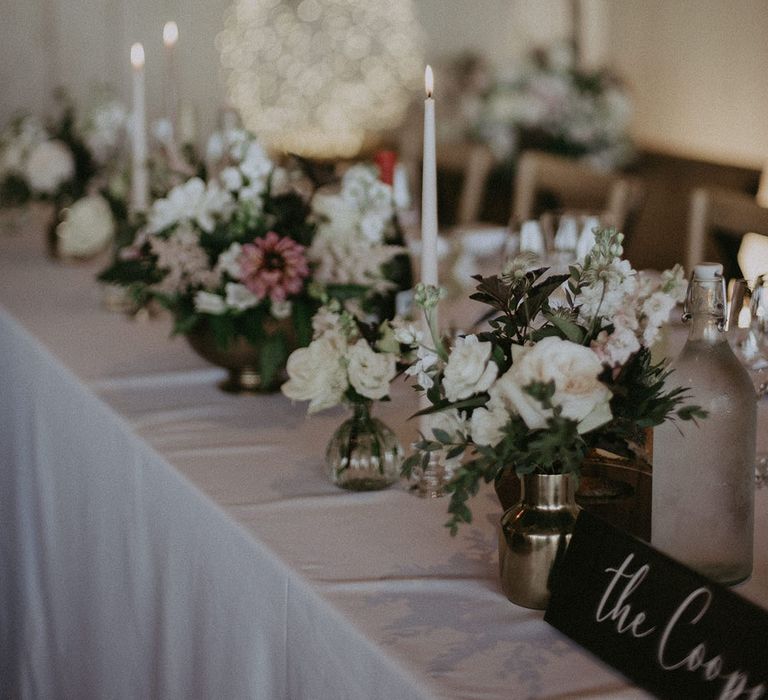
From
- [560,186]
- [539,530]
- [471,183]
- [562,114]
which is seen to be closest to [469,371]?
[539,530]

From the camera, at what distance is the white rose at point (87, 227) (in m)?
2.38

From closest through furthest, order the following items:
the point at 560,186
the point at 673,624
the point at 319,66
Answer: the point at 673,624 < the point at 560,186 < the point at 319,66

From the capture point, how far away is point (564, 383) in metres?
0.83

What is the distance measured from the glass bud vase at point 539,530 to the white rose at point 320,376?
291 millimetres

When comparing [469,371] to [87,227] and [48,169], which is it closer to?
[87,227]

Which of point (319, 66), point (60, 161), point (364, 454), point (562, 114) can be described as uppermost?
point (319, 66)

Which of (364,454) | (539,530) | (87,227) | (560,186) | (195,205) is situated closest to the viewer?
(539,530)

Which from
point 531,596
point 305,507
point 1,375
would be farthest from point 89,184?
point 531,596

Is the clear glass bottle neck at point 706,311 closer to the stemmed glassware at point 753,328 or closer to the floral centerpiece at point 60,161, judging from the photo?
the stemmed glassware at point 753,328

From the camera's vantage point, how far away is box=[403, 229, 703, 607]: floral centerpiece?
0.83 meters

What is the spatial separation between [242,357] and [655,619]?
910 millimetres

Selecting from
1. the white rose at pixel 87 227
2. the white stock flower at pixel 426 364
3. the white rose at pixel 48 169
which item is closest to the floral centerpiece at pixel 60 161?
the white rose at pixel 48 169

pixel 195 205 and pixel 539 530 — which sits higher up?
pixel 195 205

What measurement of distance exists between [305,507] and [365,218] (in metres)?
A: 0.54
